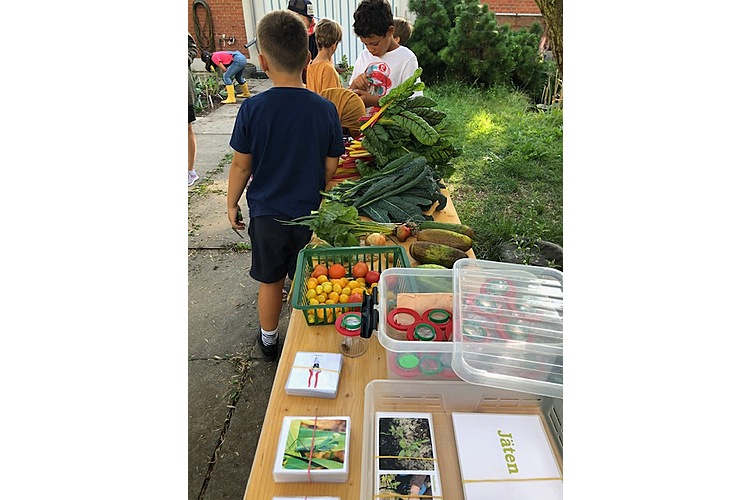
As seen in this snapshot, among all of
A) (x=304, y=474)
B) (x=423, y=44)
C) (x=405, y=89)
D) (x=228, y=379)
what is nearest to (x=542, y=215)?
(x=405, y=89)

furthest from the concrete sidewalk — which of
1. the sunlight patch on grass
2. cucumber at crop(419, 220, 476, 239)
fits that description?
the sunlight patch on grass

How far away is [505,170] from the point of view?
6.13 m

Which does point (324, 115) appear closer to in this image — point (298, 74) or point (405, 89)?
point (298, 74)

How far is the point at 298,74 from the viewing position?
95.1 inches

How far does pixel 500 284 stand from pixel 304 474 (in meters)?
0.80

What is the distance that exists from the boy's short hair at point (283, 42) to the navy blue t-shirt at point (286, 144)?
0.42ft

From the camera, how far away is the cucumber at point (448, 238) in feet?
7.16

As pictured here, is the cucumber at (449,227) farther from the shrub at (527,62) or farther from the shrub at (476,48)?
the shrub at (527,62)

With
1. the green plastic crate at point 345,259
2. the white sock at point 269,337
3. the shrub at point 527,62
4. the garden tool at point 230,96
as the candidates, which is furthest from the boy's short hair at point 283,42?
the garden tool at point 230,96

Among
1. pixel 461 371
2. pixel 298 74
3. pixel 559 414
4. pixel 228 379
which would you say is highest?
pixel 298 74

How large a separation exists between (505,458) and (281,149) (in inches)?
71.2

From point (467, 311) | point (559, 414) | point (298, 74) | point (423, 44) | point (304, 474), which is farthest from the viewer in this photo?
point (423, 44)

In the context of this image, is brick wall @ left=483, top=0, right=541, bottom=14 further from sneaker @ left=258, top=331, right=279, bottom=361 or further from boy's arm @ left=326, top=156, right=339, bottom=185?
sneaker @ left=258, top=331, right=279, bottom=361

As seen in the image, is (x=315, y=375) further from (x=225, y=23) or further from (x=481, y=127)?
(x=225, y=23)
